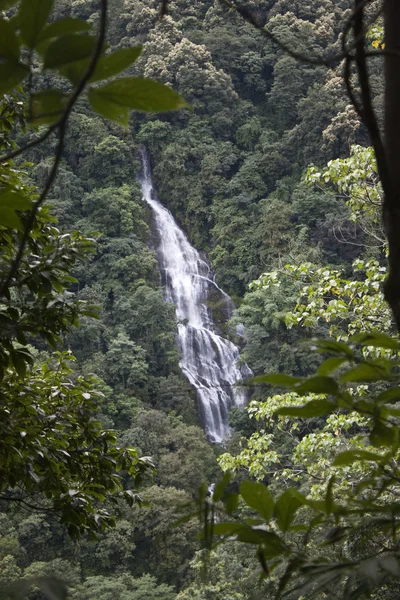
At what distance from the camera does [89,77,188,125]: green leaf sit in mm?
235

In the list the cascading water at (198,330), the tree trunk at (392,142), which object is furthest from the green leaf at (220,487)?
the cascading water at (198,330)

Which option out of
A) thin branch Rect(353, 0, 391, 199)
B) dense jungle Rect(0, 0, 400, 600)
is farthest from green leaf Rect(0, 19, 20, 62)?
thin branch Rect(353, 0, 391, 199)

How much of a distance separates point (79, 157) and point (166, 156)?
6.88 feet

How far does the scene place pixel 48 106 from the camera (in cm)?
24

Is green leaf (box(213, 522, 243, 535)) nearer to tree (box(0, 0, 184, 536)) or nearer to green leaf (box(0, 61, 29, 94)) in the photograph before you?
green leaf (box(0, 61, 29, 94))

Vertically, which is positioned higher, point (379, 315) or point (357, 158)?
point (357, 158)

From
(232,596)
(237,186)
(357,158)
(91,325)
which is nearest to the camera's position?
(357,158)

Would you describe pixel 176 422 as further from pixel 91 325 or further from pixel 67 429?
pixel 67 429

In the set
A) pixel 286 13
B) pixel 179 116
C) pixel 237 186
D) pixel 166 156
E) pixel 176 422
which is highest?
pixel 286 13

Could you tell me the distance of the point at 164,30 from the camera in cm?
1508

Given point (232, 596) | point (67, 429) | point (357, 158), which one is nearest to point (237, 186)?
point (232, 596)

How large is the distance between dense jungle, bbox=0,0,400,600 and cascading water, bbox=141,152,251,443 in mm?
222

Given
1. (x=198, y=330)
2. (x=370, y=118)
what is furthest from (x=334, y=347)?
(x=198, y=330)

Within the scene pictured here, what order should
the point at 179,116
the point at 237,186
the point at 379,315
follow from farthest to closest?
the point at 179,116 → the point at 237,186 → the point at 379,315
